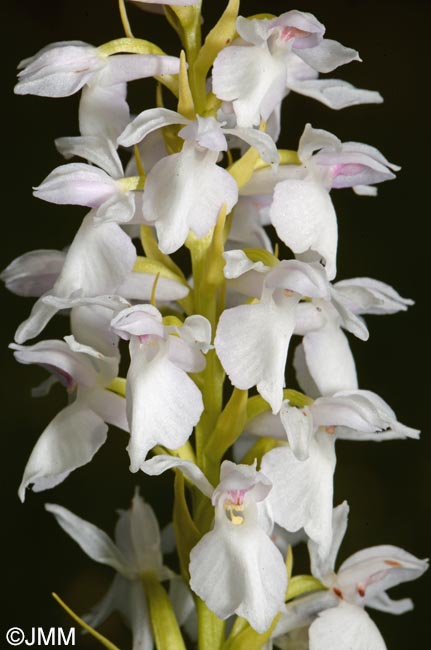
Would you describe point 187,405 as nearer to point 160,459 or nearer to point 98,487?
point 160,459

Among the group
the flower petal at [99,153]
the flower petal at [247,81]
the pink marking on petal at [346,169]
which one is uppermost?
the flower petal at [247,81]

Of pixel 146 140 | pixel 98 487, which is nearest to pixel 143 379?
pixel 146 140

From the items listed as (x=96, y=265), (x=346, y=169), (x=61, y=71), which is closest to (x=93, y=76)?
(x=61, y=71)

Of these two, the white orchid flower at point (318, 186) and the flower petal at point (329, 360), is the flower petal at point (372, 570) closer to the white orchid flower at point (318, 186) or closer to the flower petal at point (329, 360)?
the flower petal at point (329, 360)

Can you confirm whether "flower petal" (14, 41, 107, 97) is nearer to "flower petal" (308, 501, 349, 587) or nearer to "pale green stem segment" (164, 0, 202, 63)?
"pale green stem segment" (164, 0, 202, 63)

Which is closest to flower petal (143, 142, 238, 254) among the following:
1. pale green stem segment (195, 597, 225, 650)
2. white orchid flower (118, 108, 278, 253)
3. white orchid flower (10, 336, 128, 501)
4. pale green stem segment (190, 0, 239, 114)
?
white orchid flower (118, 108, 278, 253)

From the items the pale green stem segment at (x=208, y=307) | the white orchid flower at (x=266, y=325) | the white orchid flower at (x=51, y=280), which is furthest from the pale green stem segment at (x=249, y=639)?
the white orchid flower at (x=51, y=280)

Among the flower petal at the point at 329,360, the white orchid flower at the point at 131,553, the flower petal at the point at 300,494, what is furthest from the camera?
the white orchid flower at the point at 131,553

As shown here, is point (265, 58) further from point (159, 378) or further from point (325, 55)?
point (159, 378)
